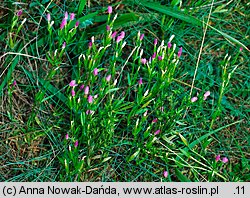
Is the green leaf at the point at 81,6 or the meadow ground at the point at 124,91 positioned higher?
the green leaf at the point at 81,6

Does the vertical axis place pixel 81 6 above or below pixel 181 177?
above

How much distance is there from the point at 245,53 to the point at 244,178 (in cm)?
75

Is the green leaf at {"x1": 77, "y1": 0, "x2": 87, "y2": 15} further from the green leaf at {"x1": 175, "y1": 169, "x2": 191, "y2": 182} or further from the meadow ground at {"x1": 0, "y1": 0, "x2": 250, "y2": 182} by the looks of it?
the green leaf at {"x1": 175, "y1": 169, "x2": 191, "y2": 182}

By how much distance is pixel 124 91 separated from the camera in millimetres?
2586

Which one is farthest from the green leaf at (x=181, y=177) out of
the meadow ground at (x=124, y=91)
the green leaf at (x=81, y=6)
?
the green leaf at (x=81, y=6)

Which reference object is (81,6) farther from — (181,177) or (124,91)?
(181,177)

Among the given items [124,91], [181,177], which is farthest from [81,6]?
[181,177]

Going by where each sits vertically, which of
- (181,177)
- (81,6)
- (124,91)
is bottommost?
(181,177)

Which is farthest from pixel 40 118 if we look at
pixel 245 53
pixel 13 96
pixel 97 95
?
pixel 245 53

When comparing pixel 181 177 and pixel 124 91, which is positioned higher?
pixel 124 91

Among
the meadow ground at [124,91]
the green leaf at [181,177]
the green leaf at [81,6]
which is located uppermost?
the green leaf at [81,6]

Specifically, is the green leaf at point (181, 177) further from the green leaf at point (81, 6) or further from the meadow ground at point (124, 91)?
the green leaf at point (81, 6)

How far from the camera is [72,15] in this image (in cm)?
239

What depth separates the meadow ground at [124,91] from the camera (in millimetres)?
2406
